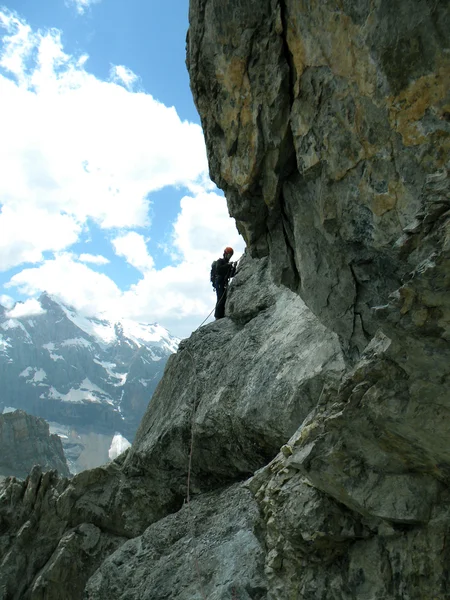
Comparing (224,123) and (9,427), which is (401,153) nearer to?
(224,123)

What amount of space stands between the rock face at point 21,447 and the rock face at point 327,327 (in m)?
171

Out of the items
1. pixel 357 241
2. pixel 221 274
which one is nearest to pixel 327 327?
pixel 357 241

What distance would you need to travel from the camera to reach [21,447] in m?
171

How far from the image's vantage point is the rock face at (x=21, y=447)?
169 m

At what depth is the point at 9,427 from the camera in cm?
17125

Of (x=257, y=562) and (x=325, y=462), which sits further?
(x=257, y=562)

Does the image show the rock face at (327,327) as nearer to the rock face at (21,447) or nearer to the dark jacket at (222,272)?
the dark jacket at (222,272)

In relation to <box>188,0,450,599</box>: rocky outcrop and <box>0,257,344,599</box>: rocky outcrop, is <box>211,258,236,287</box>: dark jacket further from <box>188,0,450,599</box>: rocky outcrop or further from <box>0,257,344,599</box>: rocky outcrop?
<box>188,0,450,599</box>: rocky outcrop

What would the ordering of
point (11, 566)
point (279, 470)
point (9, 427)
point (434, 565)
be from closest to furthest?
point (434, 565), point (279, 470), point (11, 566), point (9, 427)

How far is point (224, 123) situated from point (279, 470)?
7.49m

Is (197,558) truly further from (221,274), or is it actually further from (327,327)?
(221,274)

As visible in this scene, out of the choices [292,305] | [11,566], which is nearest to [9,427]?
[11,566]

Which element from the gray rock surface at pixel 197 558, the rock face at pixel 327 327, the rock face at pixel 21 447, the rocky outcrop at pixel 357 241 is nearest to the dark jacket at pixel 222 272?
the rock face at pixel 327 327

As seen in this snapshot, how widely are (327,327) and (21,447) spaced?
→ 184226 millimetres
